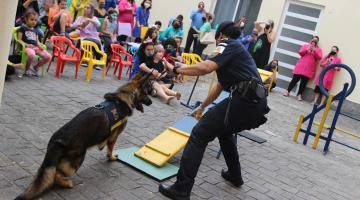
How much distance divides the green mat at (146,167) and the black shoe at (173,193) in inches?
12.0

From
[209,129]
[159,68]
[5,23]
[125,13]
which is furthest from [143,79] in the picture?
[125,13]

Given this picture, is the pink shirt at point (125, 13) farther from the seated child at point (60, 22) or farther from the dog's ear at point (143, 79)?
the dog's ear at point (143, 79)

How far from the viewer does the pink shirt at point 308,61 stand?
13.4 meters

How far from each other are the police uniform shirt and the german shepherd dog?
40.8 inches

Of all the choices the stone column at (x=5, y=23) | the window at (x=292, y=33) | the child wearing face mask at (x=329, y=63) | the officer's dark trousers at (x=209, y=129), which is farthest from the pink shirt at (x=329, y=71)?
the stone column at (x=5, y=23)

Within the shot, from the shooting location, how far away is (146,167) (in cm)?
479

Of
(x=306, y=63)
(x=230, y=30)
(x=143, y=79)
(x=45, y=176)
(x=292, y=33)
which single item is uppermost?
(x=292, y=33)

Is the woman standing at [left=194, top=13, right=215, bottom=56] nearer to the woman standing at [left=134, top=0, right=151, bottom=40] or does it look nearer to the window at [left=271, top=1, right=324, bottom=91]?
the woman standing at [left=134, top=0, right=151, bottom=40]

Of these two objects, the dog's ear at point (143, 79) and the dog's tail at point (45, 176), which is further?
the dog's ear at point (143, 79)

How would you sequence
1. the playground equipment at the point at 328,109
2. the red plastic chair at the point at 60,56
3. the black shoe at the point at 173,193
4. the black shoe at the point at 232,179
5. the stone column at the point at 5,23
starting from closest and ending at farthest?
the stone column at the point at 5,23 → the black shoe at the point at 173,193 → the black shoe at the point at 232,179 → the playground equipment at the point at 328,109 → the red plastic chair at the point at 60,56

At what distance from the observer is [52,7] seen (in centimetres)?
1066

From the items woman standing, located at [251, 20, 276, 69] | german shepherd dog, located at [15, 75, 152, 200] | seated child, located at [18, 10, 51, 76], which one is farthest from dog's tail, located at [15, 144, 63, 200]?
woman standing, located at [251, 20, 276, 69]

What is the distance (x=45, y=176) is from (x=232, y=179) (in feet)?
7.78

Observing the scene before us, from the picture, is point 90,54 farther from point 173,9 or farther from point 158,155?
point 173,9
